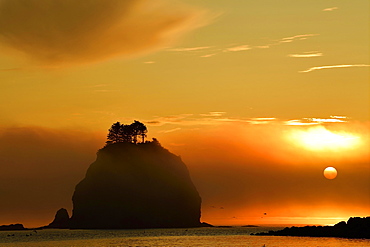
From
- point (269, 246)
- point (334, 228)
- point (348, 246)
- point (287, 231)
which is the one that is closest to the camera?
point (348, 246)

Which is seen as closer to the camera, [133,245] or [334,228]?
[133,245]

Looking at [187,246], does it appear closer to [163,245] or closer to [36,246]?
[163,245]

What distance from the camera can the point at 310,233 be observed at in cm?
17838

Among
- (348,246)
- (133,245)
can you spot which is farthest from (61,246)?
(348,246)

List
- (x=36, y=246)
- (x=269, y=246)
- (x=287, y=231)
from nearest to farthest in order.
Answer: (x=269, y=246) → (x=36, y=246) → (x=287, y=231)

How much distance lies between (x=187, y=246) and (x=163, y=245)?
6.63 m

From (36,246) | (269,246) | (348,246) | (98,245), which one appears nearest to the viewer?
(348,246)

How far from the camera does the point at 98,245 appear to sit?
A: 14438 cm

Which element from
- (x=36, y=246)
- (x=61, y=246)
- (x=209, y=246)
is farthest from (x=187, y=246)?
(x=36, y=246)

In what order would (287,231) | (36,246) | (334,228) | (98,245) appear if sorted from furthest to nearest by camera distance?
(287,231) < (334,228) < (36,246) < (98,245)

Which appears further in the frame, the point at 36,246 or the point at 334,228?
the point at 334,228

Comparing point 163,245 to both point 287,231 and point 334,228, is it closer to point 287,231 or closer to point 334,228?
point 334,228

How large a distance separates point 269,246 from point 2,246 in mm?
72254

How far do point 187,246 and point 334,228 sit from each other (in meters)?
50.5
